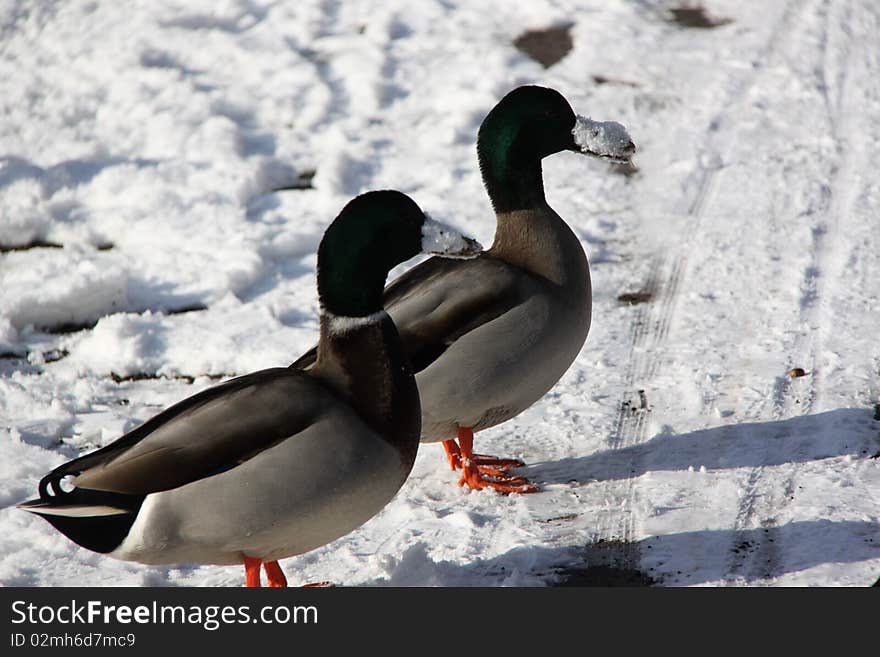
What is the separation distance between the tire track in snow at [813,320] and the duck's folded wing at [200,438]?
136cm

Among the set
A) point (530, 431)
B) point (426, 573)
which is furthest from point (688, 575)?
point (530, 431)

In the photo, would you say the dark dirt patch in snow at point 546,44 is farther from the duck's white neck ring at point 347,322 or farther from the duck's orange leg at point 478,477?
the duck's white neck ring at point 347,322

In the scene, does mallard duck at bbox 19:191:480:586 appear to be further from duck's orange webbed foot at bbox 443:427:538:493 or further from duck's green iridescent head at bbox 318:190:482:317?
duck's orange webbed foot at bbox 443:427:538:493

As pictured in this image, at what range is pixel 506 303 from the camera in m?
4.14

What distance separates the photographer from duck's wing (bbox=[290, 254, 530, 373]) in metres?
4.05

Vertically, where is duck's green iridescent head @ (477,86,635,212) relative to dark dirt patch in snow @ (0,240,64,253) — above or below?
above

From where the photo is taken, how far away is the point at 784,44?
793 cm

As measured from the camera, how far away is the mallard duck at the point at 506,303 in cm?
407

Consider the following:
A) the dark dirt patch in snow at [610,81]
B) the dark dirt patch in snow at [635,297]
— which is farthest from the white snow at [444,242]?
the dark dirt patch in snow at [610,81]

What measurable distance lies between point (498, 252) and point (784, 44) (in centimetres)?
427

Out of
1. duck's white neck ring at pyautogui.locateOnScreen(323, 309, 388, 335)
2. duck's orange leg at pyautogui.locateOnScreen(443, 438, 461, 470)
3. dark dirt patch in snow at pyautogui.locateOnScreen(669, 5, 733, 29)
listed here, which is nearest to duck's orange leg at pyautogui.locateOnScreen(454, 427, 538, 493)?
duck's orange leg at pyautogui.locateOnScreen(443, 438, 461, 470)

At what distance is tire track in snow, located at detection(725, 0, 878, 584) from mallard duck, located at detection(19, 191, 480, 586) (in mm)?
1106

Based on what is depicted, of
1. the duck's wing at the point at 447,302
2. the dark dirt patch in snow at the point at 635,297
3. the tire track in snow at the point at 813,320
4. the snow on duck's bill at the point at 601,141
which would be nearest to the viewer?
the tire track in snow at the point at 813,320

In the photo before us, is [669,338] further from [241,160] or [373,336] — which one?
[241,160]
